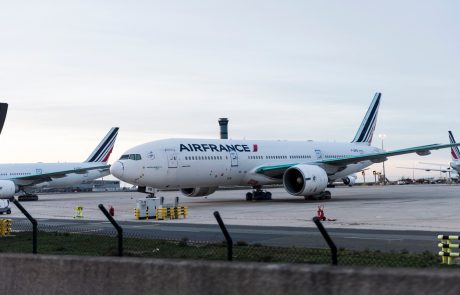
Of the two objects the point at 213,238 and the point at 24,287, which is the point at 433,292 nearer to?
the point at 24,287

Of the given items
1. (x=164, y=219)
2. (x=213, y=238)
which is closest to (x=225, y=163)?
(x=164, y=219)

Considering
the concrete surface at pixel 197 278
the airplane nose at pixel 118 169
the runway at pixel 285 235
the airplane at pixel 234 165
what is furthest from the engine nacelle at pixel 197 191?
the concrete surface at pixel 197 278

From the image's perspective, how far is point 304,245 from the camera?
14.8 meters

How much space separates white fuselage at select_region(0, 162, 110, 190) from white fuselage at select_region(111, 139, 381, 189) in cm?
2207

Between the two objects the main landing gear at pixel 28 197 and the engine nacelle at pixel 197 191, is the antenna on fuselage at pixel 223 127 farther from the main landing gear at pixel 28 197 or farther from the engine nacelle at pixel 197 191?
the engine nacelle at pixel 197 191

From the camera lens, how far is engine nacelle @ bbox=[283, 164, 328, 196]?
34.2 metres

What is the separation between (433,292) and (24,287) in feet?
14.5

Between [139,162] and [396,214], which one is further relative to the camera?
[139,162]

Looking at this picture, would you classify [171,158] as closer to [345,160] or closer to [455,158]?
[345,160]

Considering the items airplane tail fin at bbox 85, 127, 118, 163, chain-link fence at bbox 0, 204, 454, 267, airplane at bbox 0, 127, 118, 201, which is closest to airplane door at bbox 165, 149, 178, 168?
chain-link fence at bbox 0, 204, 454, 267

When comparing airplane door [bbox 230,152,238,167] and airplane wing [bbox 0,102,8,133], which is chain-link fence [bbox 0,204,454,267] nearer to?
airplane wing [bbox 0,102,8,133]

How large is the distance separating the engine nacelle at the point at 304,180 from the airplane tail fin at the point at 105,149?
3330cm

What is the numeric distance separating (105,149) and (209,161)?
32.8m

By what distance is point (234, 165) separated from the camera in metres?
36.1
